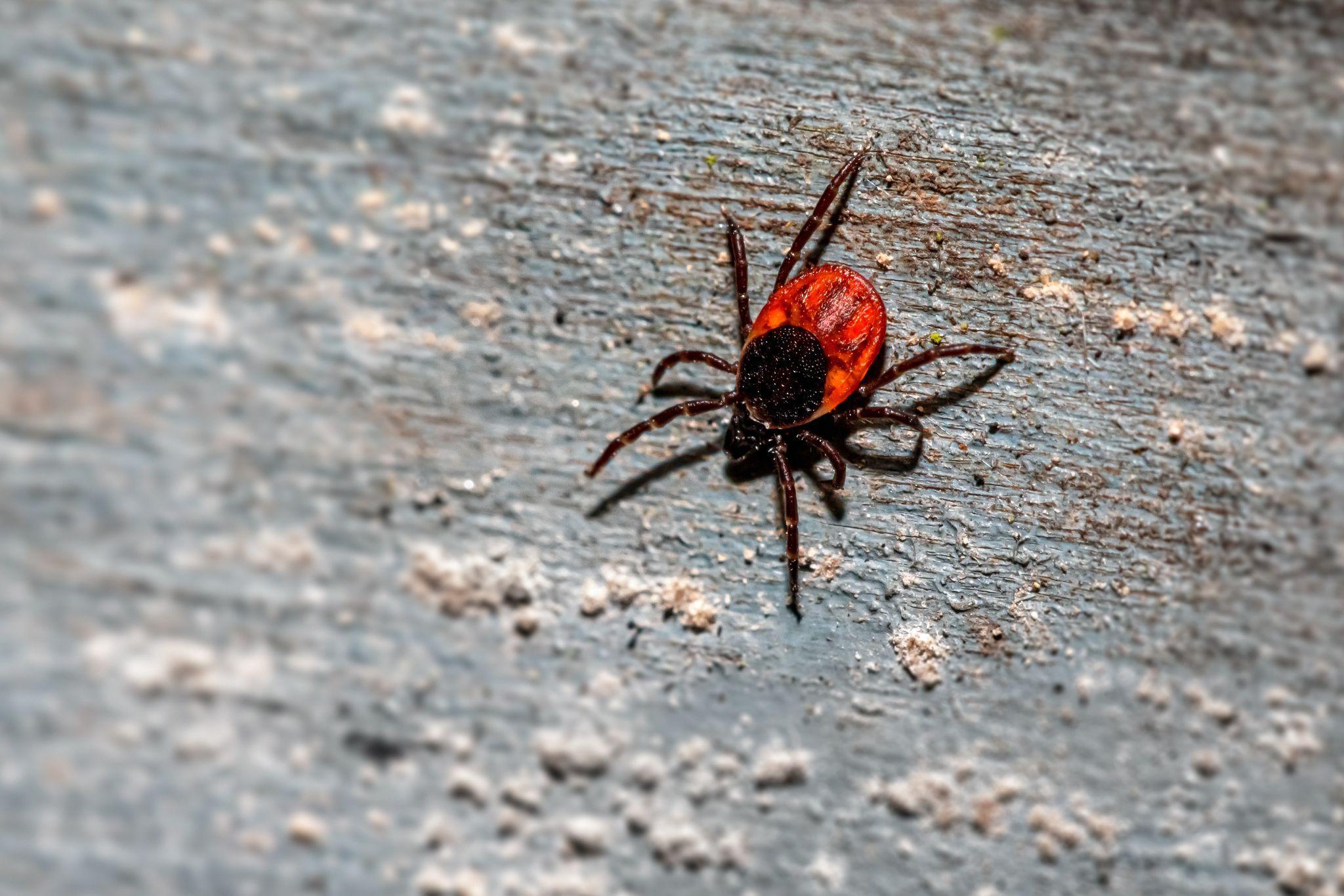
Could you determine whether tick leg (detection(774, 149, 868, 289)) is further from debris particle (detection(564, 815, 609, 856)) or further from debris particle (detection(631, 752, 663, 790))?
debris particle (detection(564, 815, 609, 856))

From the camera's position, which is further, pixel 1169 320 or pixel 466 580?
pixel 1169 320

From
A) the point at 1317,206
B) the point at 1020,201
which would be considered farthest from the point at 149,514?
the point at 1317,206

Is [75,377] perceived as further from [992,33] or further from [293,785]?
[992,33]

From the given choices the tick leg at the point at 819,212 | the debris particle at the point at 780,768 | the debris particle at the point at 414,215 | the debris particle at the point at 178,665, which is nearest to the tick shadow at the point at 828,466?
the tick leg at the point at 819,212

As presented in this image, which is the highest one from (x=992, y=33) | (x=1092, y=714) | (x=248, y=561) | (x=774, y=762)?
(x=992, y=33)

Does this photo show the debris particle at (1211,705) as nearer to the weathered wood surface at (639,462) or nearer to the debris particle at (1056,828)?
the weathered wood surface at (639,462)

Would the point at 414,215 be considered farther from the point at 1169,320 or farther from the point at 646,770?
the point at 1169,320

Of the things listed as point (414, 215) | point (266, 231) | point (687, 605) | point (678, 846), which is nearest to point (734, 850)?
point (678, 846)

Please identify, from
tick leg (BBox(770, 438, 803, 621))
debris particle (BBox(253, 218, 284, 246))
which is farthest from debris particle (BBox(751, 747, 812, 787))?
debris particle (BBox(253, 218, 284, 246))
